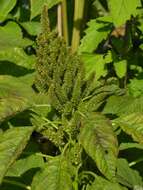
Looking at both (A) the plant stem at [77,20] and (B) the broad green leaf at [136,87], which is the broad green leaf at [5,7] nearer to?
(A) the plant stem at [77,20]

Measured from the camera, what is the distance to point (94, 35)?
249cm

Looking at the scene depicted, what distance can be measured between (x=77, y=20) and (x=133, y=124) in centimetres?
102

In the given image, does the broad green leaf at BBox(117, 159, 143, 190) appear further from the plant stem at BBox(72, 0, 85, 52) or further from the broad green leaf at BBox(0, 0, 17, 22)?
the broad green leaf at BBox(0, 0, 17, 22)

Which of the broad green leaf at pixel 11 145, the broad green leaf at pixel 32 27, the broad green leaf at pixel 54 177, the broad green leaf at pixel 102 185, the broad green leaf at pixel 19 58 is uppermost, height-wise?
the broad green leaf at pixel 32 27

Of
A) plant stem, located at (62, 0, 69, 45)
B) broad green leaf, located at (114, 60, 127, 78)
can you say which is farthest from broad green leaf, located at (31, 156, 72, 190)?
plant stem, located at (62, 0, 69, 45)

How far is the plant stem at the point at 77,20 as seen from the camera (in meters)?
2.57

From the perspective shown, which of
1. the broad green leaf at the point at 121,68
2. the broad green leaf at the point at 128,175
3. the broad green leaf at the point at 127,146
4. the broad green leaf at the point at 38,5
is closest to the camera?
the broad green leaf at the point at 128,175

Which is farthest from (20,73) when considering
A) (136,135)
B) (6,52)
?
(136,135)

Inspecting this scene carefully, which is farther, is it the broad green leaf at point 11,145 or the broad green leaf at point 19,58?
the broad green leaf at point 19,58

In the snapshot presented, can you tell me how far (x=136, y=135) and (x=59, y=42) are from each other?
1.12ft

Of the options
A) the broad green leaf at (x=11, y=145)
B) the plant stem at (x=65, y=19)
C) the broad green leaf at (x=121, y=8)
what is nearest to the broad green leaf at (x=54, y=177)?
the broad green leaf at (x=11, y=145)

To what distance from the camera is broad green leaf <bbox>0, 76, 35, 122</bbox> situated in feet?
5.39

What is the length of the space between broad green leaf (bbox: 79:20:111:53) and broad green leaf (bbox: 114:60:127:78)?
0.12 m

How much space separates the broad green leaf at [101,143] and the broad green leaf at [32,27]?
1087mm
